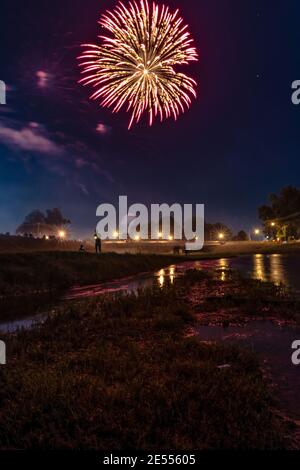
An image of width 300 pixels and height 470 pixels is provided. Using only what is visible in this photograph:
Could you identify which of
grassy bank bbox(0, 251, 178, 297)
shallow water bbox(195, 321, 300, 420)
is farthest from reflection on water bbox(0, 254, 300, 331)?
shallow water bbox(195, 321, 300, 420)

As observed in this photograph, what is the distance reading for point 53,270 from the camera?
27.6 m

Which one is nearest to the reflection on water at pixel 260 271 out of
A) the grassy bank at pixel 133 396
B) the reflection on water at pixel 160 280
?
the reflection on water at pixel 160 280

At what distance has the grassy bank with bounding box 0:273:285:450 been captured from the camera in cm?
470

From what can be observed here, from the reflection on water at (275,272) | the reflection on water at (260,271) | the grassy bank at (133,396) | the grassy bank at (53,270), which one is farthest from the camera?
the reflection on water at (260,271)

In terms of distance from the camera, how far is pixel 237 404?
214 inches

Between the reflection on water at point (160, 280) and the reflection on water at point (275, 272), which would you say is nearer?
the reflection on water at point (160, 280)

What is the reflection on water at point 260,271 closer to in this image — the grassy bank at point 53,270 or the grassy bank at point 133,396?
the grassy bank at point 53,270

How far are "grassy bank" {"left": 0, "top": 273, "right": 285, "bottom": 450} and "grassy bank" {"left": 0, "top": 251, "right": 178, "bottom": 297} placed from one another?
1398 centimetres

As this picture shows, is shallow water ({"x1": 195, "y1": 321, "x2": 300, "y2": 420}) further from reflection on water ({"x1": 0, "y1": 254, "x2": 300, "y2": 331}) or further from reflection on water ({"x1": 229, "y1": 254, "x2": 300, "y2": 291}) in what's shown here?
reflection on water ({"x1": 229, "y1": 254, "x2": 300, "y2": 291})

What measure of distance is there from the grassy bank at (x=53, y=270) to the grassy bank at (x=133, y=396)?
1398 centimetres

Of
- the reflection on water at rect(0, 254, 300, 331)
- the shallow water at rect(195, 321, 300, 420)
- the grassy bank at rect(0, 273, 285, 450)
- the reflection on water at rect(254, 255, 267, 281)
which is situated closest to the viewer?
the grassy bank at rect(0, 273, 285, 450)

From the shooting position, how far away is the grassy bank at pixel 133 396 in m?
4.70

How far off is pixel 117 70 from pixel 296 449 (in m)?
22.5
